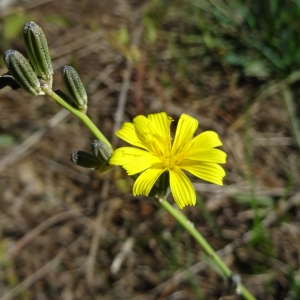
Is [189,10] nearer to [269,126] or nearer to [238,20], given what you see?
[238,20]

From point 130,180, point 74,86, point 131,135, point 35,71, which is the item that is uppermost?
point 35,71

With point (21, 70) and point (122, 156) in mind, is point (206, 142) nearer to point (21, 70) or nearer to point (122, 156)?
point (122, 156)

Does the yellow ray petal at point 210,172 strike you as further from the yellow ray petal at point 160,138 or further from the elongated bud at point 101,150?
the elongated bud at point 101,150

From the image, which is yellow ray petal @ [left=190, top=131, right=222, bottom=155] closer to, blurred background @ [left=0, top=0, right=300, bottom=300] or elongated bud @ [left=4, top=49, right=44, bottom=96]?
elongated bud @ [left=4, top=49, right=44, bottom=96]

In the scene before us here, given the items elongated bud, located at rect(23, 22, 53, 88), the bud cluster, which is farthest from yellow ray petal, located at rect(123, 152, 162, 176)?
elongated bud, located at rect(23, 22, 53, 88)

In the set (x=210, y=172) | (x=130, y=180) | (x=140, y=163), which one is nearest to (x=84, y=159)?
(x=140, y=163)
